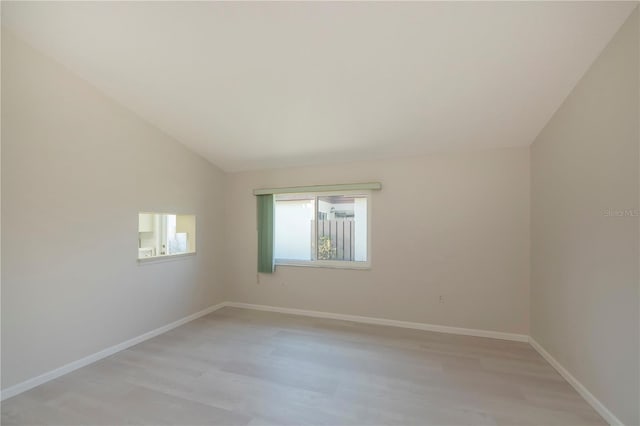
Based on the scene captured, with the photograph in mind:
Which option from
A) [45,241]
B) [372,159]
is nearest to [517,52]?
[372,159]

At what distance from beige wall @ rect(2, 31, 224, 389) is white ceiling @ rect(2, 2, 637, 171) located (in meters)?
0.28

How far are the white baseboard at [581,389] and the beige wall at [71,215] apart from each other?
4.24m

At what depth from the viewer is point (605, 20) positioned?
1787 mm

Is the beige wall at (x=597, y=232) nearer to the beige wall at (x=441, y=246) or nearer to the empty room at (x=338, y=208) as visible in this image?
the empty room at (x=338, y=208)

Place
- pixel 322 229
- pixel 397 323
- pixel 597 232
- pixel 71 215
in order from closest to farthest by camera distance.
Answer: pixel 597 232, pixel 71 215, pixel 397 323, pixel 322 229

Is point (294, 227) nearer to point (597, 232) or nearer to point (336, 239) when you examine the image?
point (336, 239)

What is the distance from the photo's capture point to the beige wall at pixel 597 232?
5.77ft

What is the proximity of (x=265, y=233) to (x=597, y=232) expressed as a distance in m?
3.70

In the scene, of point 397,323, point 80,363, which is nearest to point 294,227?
point 397,323

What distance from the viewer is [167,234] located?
4016mm

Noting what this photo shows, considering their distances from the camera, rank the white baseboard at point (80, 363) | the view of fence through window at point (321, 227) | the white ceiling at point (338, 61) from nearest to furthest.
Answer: the white ceiling at point (338, 61) < the white baseboard at point (80, 363) < the view of fence through window at point (321, 227)

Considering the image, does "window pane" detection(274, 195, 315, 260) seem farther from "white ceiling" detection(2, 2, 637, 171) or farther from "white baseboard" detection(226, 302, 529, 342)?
"white ceiling" detection(2, 2, 637, 171)

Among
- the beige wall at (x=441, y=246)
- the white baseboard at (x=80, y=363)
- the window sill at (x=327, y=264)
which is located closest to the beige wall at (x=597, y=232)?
the beige wall at (x=441, y=246)

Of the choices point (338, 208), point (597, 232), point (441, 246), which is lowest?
point (441, 246)
